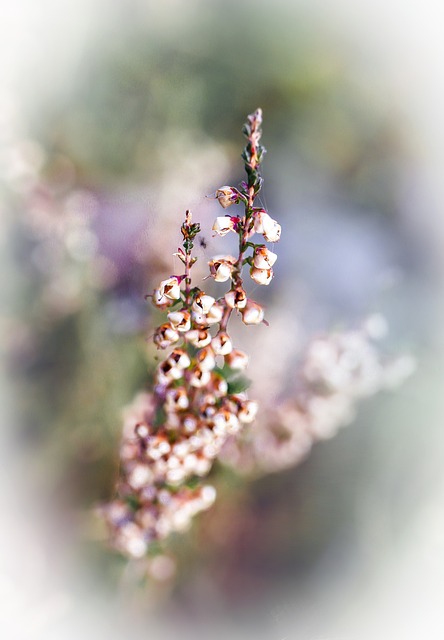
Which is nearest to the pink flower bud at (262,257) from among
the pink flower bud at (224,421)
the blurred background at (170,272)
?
the pink flower bud at (224,421)

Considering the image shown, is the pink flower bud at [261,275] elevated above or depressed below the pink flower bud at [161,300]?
below

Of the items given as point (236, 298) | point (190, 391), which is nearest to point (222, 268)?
point (236, 298)

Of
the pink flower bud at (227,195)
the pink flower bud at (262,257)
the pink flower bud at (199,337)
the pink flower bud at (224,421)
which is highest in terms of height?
the pink flower bud at (227,195)

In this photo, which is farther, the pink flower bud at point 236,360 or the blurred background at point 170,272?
the blurred background at point 170,272

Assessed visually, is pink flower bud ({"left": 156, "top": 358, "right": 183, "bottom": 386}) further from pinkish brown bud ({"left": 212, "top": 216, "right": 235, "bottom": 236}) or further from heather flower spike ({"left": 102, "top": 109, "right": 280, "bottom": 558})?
pinkish brown bud ({"left": 212, "top": 216, "right": 235, "bottom": 236})

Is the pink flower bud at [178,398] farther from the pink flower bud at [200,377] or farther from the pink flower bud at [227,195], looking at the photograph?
the pink flower bud at [227,195]
